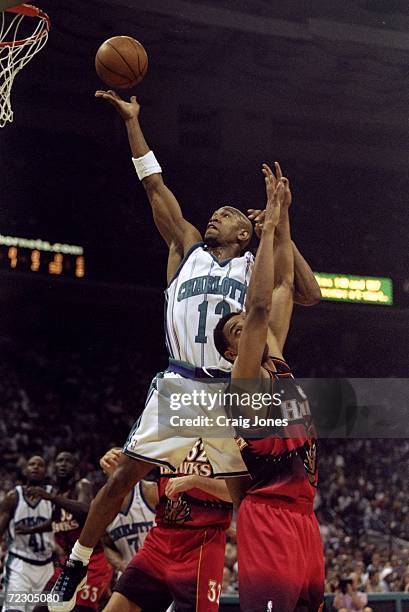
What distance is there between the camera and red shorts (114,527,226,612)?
3766mm

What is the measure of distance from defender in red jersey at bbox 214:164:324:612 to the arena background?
2.30 meters

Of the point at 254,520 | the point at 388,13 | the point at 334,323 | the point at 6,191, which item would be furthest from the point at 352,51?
the point at 254,520

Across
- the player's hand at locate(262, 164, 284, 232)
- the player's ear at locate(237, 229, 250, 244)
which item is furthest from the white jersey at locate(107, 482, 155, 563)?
the player's hand at locate(262, 164, 284, 232)

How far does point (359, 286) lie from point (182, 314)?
1933 mm

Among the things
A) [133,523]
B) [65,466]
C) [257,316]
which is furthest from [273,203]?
[65,466]

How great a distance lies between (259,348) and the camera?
10.1ft

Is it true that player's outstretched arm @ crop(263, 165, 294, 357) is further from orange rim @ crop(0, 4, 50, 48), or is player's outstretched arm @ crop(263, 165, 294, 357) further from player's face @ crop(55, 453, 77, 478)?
player's face @ crop(55, 453, 77, 478)

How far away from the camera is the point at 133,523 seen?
17.0 feet

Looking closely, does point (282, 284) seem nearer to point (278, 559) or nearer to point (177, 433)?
point (177, 433)

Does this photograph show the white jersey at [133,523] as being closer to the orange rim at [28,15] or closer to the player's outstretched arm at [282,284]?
the player's outstretched arm at [282,284]

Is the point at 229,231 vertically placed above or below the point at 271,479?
above

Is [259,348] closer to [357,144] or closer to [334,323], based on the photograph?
[334,323]

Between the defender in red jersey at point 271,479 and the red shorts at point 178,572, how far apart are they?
0.59m

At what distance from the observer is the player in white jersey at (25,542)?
586cm
